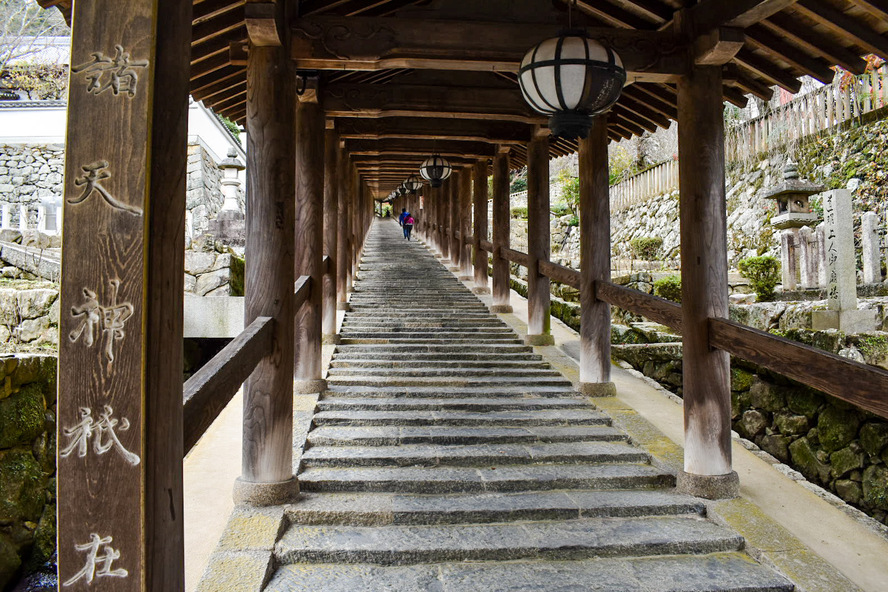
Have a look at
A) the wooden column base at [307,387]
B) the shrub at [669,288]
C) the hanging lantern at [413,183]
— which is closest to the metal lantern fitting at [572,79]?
the wooden column base at [307,387]

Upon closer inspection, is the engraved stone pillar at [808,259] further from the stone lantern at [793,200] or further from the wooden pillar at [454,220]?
the wooden pillar at [454,220]

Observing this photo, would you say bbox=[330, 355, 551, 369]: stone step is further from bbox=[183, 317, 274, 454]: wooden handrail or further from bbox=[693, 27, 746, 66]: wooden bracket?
bbox=[693, 27, 746, 66]: wooden bracket

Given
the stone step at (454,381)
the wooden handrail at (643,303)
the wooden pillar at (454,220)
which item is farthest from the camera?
the wooden pillar at (454,220)

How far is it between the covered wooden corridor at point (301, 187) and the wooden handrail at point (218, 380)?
0.02 meters

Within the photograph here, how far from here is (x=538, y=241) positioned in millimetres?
9305

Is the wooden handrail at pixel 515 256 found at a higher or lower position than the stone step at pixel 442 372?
higher

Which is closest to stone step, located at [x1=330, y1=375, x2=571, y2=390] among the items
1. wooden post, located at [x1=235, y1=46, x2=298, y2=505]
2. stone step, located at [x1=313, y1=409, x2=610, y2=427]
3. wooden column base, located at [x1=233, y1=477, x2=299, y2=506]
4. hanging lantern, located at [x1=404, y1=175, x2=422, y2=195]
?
stone step, located at [x1=313, y1=409, x2=610, y2=427]

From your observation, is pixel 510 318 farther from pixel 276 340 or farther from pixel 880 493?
pixel 276 340

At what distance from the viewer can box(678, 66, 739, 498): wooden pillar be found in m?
4.91

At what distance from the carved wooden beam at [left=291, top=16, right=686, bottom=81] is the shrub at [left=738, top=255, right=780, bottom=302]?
727 cm

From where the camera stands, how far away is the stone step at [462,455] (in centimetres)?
532

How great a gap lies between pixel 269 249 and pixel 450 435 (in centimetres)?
245

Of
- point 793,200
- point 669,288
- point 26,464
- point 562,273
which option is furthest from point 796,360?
point 793,200

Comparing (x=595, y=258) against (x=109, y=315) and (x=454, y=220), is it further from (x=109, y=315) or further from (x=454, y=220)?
(x=454, y=220)
